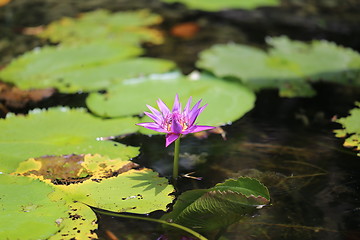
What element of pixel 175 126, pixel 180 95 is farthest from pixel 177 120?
pixel 180 95

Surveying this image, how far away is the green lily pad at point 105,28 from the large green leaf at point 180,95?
72 cm

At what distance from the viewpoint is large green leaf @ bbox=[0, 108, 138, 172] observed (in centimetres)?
178

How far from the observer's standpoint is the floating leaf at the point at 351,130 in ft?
Result: 6.13

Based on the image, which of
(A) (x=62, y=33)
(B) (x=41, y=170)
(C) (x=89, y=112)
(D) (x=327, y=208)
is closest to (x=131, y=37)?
(A) (x=62, y=33)

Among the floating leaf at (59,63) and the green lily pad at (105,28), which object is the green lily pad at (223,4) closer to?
the green lily pad at (105,28)

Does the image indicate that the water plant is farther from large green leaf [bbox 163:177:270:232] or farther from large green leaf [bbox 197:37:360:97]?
large green leaf [bbox 197:37:360:97]

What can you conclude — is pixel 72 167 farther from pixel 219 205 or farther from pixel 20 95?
pixel 20 95

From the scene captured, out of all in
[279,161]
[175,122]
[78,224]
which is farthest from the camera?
[279,161]

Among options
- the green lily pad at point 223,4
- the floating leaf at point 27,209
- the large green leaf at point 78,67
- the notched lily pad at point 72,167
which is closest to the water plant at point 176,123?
the notched lily pad at point 72,167

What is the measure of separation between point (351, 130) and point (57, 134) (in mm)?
A: 1156

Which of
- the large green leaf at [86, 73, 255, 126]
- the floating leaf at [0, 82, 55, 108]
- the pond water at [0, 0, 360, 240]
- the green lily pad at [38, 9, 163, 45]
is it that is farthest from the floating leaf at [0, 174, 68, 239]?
the green lily pad at [38, 9, 163, 45]

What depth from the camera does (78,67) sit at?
8.46 feet

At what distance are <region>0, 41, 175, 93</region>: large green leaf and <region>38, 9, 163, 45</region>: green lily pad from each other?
243 mm

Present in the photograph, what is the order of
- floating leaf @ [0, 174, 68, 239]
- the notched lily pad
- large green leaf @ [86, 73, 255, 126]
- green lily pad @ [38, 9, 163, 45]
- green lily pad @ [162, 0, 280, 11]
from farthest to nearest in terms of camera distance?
green lily pad @ [162, 0, 280, 11] < green lily pad @ [38, 9, 163, 45] < large green leaf @ [86, 73, 255, 126] < the notched lily pad < floating leaf @ [0, 174, 68, 239]
